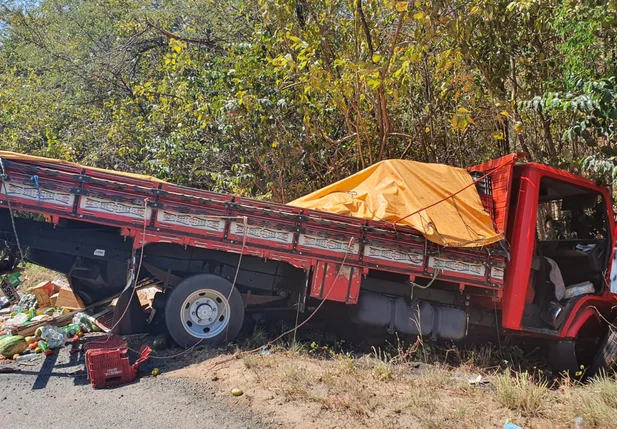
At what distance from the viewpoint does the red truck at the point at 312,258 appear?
216 inches

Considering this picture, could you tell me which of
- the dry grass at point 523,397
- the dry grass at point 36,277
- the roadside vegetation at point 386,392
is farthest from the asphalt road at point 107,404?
the dry grass at point 36,277

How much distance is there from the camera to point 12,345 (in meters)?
5.64

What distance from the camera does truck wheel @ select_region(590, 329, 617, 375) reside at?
20.3 ft

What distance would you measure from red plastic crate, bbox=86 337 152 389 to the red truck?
0.81 m

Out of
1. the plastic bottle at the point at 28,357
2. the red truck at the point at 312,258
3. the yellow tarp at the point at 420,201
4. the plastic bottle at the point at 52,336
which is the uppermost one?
the yellow tarp at the point at 420,201

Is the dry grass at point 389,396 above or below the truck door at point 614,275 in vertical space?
below

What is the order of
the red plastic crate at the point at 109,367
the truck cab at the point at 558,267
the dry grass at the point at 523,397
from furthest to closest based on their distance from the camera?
the truck cab at the point at 558,267
the red plastic crate at the point at 109,367
the dry grass at the point at 523,397

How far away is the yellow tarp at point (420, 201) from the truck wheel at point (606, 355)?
182 centimetres

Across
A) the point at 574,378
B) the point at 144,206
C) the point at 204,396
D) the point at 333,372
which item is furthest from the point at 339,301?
the point at 574,378

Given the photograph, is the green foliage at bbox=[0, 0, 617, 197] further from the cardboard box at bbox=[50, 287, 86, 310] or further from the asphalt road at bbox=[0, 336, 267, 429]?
the asphalt road at bbox=[0, 336, 267, 429]

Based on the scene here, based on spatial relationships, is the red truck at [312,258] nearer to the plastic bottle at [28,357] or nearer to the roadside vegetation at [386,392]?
the roadside vegetation at [386,392]

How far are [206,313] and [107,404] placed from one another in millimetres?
1680

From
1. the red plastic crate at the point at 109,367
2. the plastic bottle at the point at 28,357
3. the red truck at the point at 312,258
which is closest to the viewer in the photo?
the red plastic crate at the point at 109,367

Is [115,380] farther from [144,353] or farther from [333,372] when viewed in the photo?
[333,372]
